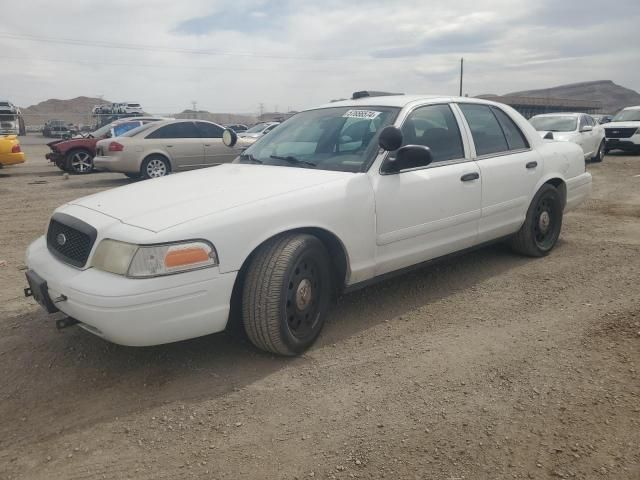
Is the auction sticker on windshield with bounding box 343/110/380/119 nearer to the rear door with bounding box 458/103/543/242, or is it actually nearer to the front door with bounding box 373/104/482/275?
the front door with bounding box 373/104/482/275

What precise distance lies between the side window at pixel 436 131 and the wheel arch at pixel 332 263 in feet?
3.37

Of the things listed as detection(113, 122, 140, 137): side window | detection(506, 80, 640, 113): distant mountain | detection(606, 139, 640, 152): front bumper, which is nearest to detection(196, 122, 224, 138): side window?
detection(113, 122, 140, 137): side window

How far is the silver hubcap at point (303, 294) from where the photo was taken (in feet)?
10.5

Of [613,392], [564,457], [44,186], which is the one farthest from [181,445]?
[44,186]

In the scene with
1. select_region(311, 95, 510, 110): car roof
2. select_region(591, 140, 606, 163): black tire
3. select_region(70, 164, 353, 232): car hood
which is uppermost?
select_region(311, 95, 510, 110): car roof

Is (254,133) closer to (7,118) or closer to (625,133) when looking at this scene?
(625,133)

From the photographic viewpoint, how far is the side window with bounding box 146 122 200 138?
39.0 feet

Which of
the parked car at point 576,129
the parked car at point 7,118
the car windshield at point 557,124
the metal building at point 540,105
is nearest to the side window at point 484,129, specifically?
the parked car at point 576,129

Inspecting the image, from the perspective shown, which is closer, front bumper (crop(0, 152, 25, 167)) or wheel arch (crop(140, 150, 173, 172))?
wheel arch (crop(140, 150, 173, 172))

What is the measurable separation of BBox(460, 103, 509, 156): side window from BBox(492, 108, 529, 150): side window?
69 millimetres

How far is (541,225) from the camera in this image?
517 cm

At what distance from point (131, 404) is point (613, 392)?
8.40ft

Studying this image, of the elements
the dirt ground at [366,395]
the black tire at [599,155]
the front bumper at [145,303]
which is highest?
the front bumper at [145,303]

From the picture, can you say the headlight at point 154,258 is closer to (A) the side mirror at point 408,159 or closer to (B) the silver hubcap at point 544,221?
(A) the side mirror at point 408,159
